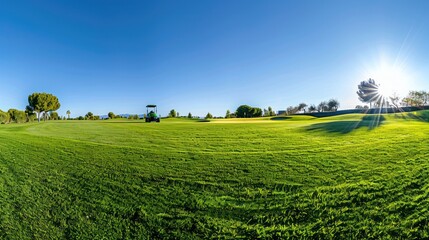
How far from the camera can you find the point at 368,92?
6688cm

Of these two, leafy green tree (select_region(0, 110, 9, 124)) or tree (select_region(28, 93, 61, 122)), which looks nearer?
leafy green tree (select_region(0, 110, 9, 124))

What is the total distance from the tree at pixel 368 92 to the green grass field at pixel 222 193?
7223cm

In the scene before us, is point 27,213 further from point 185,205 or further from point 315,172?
point 315,172

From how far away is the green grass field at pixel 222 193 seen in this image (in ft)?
10.8

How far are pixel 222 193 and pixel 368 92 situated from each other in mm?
80765

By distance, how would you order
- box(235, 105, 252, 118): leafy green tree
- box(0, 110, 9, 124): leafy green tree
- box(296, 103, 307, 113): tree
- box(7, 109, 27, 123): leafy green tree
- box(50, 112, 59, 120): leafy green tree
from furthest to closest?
box(296, 103, 307, 113): tree, box(50, 112, 59, 120): leafy green tree, box(235, 105, 252, 118): leafy green tree, box(7, 109, 27, 123): leafy green tree, box(0, 110, 9, 124): leafy green tree

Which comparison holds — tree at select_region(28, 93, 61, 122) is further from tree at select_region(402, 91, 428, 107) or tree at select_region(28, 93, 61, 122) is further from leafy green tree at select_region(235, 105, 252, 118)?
tree at select_region(402, 91, 428, 107)

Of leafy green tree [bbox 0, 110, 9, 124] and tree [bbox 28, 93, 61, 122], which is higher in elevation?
tree [bbox 28, 93, 61, 122]

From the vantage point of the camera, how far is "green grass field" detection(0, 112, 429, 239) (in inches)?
130

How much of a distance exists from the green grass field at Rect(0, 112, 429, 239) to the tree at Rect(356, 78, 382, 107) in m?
72.2

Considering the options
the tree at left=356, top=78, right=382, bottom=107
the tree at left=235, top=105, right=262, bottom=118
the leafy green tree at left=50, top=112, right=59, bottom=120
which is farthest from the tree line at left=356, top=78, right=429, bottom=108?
the leafy green tree at left=50, top=112, right=59, bottom=120

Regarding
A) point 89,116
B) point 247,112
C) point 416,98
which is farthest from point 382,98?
point 89,116

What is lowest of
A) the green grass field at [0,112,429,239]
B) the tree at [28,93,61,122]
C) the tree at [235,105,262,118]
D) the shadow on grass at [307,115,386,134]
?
the green grass field at [0,112,429,239]

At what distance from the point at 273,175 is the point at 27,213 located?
513 cm
